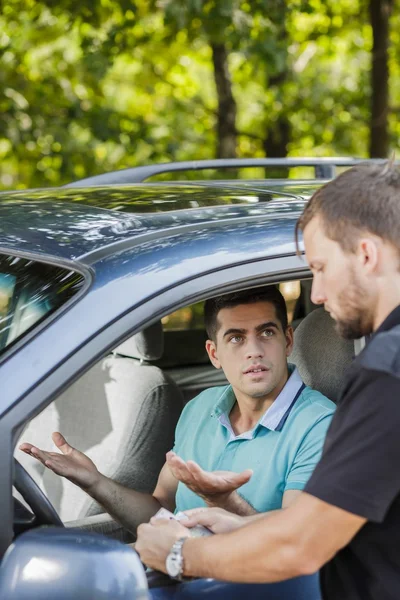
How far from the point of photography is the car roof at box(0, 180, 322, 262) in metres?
2.17

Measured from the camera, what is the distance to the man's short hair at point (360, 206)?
1769mm

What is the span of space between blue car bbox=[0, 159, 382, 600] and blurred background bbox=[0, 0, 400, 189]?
18.5 feet

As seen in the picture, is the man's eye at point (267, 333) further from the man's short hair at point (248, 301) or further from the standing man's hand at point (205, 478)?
the standing man's hand at point (205, 478)

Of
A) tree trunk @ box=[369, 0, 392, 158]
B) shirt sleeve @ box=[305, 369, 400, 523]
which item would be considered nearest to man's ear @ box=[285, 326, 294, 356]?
shirt sleeve @ box=[305, 369, 400, 523]

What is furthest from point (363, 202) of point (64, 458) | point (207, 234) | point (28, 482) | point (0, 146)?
point (0, 146)

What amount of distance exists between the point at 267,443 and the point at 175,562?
2.28ft

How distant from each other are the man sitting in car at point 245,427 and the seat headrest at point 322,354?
0.55ft

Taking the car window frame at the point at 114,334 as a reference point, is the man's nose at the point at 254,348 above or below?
below

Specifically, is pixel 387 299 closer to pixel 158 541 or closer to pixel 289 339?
pixel 158 541

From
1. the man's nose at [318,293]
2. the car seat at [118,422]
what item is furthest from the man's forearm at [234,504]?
the car seat at [118,422]

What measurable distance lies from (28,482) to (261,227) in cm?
75

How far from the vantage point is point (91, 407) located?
3.54 m

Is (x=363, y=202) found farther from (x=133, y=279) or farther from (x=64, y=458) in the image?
(x=64, y=458)

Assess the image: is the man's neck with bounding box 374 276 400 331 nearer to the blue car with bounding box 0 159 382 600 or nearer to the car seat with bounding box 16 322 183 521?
the blue car with bounding box 0 159 382 600
